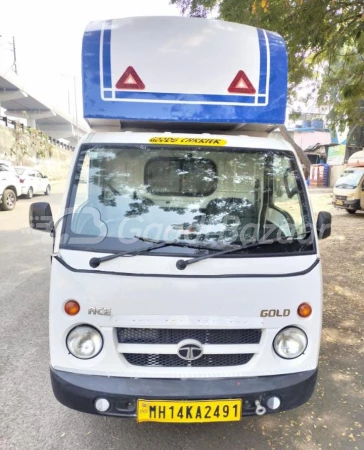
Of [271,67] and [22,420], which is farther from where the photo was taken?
[271,67]

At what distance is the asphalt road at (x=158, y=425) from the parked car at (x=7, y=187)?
9.73m

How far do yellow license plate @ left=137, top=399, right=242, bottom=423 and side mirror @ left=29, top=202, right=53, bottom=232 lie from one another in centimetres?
154

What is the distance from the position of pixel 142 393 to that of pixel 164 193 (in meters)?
1.45

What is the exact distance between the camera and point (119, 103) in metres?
2.97

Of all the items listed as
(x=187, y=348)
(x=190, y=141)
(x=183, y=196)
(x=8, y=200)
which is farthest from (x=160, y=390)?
(x=8, y=200)

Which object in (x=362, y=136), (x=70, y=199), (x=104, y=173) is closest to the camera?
(x=70, y=199)

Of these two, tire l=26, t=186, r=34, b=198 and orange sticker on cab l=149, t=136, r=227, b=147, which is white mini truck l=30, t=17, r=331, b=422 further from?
tire l=26, t=186, r=34, b=198

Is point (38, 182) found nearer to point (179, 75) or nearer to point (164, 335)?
point (179, 75)

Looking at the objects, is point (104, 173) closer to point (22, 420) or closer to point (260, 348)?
point (260, 348)

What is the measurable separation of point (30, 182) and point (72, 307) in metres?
16.6

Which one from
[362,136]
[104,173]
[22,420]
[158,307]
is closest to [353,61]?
[104,173]

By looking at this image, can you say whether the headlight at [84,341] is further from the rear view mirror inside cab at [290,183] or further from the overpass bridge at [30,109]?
the overpass bridge at [30,109]

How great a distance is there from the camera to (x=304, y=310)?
2416 millimetres

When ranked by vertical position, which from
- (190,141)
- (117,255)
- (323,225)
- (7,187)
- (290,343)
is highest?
(190,141)
